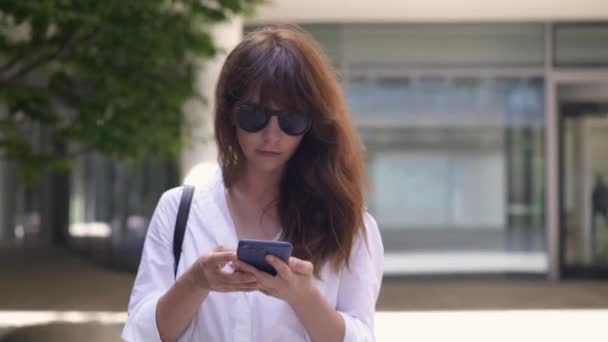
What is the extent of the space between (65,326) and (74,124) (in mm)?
2918

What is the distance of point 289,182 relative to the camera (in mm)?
2521

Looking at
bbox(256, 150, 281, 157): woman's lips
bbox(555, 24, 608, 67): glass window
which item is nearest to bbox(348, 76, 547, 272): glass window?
bbox(555, 24, 608, 67): glass window

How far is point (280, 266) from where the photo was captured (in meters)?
2.07

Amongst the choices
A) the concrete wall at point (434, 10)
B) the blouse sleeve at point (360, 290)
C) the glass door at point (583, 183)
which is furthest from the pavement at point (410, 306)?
the blouse sleeve at point (360, 290)

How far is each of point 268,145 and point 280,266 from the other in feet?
1.30

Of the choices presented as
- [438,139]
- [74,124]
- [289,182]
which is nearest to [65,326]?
[74,124]

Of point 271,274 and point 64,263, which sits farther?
point 64,263

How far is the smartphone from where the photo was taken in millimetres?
2053

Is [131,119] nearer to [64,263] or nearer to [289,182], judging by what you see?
[289,182]

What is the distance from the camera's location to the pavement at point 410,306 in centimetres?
1048

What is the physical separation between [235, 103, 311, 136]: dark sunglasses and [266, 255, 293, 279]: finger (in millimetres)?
389

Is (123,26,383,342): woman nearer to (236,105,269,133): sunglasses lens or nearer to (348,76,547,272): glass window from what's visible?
(236,105,269,133): sunglasses lens

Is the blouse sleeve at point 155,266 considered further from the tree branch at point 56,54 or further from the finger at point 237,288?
the tree branch at point 56,54

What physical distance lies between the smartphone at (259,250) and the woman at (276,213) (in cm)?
14
